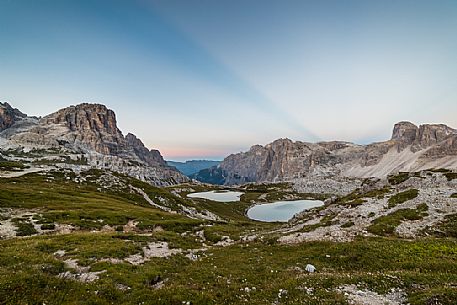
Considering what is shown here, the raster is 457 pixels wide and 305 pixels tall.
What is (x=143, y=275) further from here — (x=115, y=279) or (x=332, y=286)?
(x=332, y=286)

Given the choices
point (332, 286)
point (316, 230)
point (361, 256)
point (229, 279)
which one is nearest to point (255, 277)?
point (229, 279)

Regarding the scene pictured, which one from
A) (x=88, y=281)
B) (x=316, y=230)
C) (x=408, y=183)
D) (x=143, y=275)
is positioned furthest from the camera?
(x=408, y=183)

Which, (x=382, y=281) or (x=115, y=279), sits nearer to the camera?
(x=382, y=281)

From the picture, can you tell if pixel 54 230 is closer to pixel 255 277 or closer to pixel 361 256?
pixel 255 277

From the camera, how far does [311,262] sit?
22.5 meters

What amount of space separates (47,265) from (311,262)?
68.1ft

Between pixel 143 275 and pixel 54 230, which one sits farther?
pixel 54 230

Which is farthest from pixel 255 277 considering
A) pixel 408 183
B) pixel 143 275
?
pixel 408 183

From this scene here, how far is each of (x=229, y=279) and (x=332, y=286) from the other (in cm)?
706

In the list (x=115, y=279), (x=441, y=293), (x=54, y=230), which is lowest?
(x=54, y=230)

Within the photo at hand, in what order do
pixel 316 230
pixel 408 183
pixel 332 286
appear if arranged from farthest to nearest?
pixel 408 183 → pixel 316 230 → pixel 332 286

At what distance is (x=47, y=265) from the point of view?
18.5m

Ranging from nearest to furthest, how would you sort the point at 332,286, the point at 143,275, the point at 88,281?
the point at 332,286, the point at 88,281, the point at 143,275

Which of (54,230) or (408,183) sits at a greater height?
(408,183)
